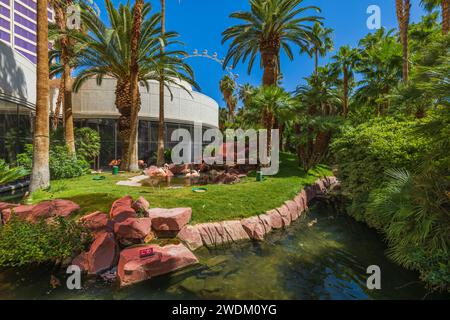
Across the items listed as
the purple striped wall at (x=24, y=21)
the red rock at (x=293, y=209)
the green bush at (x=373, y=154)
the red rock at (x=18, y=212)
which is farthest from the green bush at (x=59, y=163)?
the purple striped wall at (x=24, y=21)

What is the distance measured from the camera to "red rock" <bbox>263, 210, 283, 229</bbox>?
27.6ft

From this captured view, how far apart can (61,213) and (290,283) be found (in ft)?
21.2

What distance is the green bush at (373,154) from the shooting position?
7.50 meters

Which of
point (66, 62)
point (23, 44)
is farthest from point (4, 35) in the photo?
point (66, 62)

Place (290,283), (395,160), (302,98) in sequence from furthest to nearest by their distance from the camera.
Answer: (302,98)
(395,160)
(290,283)

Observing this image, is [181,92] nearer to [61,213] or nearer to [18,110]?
[18,110]

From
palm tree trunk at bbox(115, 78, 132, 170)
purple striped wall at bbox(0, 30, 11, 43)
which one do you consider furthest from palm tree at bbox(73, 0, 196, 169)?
purple striped wall at bbox(0, 30, 11, 43)

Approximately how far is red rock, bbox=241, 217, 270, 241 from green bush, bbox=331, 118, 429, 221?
12.7 ft

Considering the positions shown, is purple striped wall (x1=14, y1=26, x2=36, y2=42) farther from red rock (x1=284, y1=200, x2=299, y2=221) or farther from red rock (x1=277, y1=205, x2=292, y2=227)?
red rock (x1=277, y1=205, x2=292, y2=227)

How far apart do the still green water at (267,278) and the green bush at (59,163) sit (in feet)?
31.2

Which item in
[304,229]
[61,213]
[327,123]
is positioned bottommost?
[304,229]

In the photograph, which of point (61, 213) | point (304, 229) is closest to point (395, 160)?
point (304, 229)

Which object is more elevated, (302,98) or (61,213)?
(302,98)
